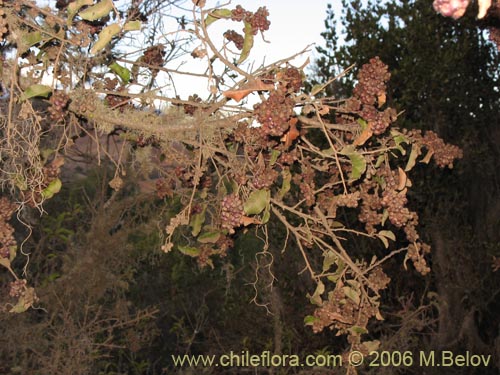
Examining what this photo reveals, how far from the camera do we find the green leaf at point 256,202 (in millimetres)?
1458

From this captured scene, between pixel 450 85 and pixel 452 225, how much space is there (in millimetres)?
995

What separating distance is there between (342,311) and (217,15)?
2.53ft

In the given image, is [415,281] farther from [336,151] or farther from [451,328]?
[336,151]

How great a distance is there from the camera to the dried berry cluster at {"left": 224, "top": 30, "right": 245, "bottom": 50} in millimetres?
1637

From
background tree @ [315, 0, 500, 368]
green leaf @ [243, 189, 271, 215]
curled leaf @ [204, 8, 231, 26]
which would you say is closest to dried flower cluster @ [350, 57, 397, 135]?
green leaf @ [243, 189, 271, 215]

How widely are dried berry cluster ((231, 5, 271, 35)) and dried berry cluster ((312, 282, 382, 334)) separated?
2.10ft

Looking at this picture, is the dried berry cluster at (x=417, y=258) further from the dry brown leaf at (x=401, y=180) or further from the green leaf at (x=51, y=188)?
the green leaf at (x=51, y=188)

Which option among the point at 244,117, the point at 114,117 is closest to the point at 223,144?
the point at 244,117

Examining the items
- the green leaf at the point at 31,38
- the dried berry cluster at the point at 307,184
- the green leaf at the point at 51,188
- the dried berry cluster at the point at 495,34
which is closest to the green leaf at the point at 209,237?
the dried berry cluster at the point at 307,184

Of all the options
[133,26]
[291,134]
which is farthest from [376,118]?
[133,26]

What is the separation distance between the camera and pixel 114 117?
64.9 inches

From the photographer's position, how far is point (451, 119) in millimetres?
4906

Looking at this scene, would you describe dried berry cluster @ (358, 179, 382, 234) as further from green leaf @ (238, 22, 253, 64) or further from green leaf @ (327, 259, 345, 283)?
green leaf @ (238, 22, 253, 64)

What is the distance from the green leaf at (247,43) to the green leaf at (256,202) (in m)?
0.31
